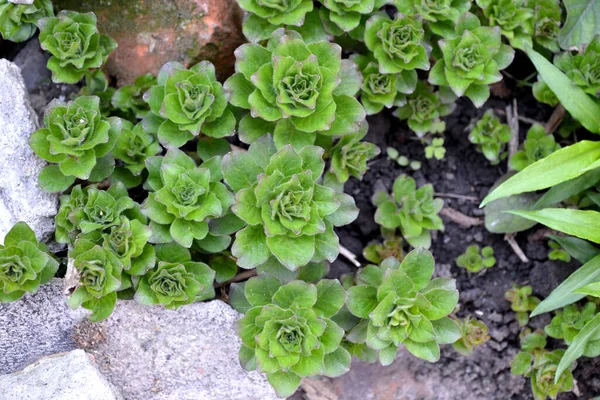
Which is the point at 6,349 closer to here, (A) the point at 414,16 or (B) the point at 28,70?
(B) the point at 28,70

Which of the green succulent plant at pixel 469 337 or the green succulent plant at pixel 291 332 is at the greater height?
the green succulent plant at pixel 291 332

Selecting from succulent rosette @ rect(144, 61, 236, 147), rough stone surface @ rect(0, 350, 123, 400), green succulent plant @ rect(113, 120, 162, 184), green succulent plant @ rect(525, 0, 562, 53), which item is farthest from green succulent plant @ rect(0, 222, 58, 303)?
green succulent plant @ rect(525, 0, 562, 53)

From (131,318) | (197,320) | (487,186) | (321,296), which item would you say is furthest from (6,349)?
(487,186)

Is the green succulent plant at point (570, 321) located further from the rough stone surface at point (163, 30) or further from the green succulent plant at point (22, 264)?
the green succulent plant at point (22, 264)

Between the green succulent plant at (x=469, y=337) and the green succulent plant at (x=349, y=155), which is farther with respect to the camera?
the green succulent plant at (x=469, y=337)

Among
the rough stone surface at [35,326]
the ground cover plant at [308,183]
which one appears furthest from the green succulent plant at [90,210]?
the rough stone surface at [35,326]

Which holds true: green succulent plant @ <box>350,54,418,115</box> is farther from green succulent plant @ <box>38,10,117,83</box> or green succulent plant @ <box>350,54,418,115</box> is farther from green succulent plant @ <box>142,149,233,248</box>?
green succulent plant @ <box>38,10,117,83</box>
